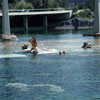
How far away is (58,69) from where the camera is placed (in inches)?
1813

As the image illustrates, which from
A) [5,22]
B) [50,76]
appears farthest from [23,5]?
[50,76]

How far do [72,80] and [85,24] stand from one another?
10781cm

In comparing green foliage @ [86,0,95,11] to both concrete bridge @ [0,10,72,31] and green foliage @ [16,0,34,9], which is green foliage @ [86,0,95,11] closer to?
concrete bridge @ [0,10,72,31]

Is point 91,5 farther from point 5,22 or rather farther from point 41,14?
point 5,22

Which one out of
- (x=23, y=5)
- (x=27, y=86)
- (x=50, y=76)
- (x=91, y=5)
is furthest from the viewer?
(x=91, y=5)

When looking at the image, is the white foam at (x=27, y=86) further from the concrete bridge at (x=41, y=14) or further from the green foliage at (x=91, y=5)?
the green foliage at (x=91, y=5)

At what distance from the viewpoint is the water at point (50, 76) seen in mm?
34562

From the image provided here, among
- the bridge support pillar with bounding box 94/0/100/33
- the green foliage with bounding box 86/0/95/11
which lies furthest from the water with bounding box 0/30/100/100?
the green foliage with bounding box 86/0/95/11

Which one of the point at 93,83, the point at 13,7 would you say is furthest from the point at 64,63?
the point at 13,7

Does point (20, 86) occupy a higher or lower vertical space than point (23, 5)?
lower

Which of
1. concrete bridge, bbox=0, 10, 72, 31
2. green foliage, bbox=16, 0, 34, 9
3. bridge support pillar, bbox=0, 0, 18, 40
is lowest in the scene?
bridge support pillar, bbox=0, 0, 18, 40

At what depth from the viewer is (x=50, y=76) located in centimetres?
4191

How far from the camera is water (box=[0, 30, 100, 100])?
34.6 meters

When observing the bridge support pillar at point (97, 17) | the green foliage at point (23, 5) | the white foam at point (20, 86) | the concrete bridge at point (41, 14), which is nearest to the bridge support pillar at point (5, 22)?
the bridge support pillar at point (97, 17)
